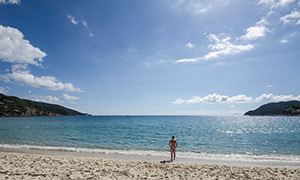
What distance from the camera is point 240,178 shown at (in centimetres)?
819

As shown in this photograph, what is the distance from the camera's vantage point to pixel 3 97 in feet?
561

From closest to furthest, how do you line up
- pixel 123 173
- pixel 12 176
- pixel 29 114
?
pixel 12 176
pixel 123 173
pixel 29 114

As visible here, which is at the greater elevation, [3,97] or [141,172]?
[3,97]

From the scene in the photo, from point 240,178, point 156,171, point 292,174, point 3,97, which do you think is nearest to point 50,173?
point 156,171

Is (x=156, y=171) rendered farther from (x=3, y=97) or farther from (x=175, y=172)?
(x=3, y=97)

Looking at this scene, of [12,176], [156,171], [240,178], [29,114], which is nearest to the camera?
[12,176]

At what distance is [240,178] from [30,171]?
12.0 metres

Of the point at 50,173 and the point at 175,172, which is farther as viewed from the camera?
the point at 175,172

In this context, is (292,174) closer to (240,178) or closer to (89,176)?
(240,178)

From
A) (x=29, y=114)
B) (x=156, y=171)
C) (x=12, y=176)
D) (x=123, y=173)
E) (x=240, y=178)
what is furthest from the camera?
(x=29, y=114)

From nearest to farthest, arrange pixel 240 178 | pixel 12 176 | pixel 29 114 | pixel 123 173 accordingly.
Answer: pixel 12 176 < pixel 240 178 < pixel 123 173 < pixel 29 114

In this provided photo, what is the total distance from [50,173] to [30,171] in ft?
4.29

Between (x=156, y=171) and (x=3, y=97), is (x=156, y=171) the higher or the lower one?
the lower one

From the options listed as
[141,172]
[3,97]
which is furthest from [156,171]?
[3,97]
